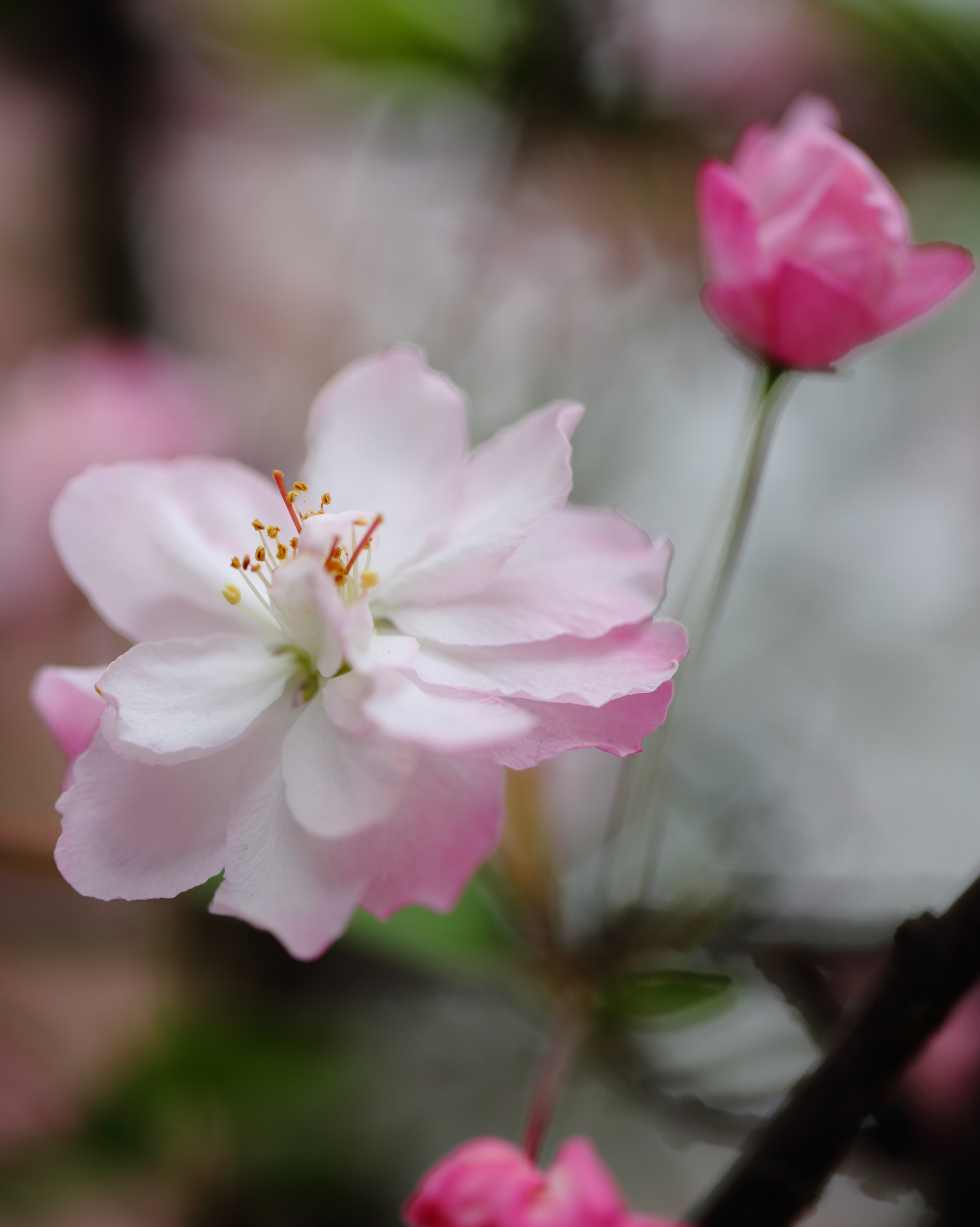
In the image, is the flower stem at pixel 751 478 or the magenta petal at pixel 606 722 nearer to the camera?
the magenta petal at pixel 606 722

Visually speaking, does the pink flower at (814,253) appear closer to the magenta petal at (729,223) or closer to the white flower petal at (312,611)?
the magenta petal at (729,223)

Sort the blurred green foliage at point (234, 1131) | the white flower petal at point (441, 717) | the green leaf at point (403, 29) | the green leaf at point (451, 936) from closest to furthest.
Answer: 1. the white flower petal at point (441, 717)
2. the green leaf at point (451, 936)
3. the blurred green foliage at point (234, 1131)
4. the green leaf at point (403, 29)

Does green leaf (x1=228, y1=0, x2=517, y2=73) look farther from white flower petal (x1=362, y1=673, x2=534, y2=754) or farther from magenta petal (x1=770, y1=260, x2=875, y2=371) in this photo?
white flower petal (x1=362, y1=673, x2=534, y2=754)

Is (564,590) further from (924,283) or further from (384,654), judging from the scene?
(924,283)

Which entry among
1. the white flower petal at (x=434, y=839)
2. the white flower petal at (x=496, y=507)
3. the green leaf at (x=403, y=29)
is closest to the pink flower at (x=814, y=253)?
the white flower petal at (x=496, y=507)

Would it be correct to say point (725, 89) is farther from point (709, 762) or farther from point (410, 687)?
point (410, 687)

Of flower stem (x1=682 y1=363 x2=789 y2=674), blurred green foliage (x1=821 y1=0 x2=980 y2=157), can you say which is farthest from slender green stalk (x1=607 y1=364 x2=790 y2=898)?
blurred green foliage (x1=821 y1=0 x2=980 y2=157)

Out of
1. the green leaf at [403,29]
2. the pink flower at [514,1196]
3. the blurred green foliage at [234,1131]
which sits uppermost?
the green leaf at [403,29]

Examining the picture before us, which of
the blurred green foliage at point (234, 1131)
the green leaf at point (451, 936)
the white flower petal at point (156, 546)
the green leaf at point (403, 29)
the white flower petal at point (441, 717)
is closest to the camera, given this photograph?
the white flower petal at point (441, 717)

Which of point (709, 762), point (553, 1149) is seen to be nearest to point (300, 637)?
point (709, 762)
